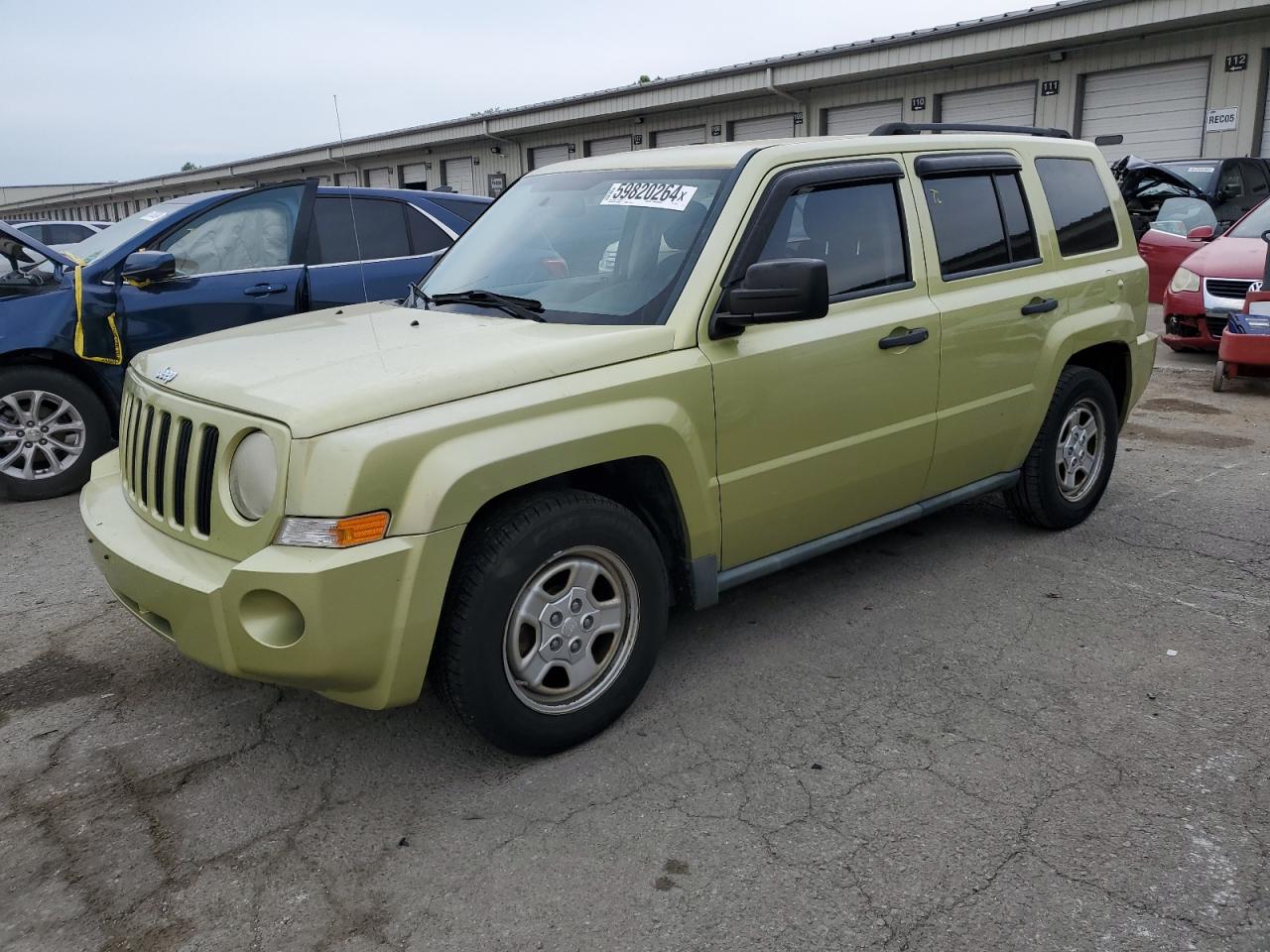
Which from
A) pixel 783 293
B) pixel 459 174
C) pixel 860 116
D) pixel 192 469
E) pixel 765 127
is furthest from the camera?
pixel 459 174

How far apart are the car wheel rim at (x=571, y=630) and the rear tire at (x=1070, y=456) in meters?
2.50

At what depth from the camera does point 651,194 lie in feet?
12.3

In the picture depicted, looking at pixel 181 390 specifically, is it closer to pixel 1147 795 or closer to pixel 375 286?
pixel 1147 795

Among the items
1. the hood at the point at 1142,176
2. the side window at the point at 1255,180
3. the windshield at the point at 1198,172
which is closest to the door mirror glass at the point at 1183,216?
the hood at the point at 1142,176

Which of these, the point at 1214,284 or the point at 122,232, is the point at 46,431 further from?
the point at 1214,284

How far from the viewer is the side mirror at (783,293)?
3162mm

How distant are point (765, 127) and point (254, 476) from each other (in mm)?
21904

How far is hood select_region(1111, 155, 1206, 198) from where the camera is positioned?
1201 centimetres

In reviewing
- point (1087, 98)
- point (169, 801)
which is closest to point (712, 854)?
point (169, 801)

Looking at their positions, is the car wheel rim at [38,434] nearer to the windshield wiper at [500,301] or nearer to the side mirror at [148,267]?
the side mirror at [148,267]

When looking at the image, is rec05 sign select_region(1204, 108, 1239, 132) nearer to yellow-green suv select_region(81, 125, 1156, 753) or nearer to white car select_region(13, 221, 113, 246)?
yellow-green suv select_region(81, 125, 1156, 753)

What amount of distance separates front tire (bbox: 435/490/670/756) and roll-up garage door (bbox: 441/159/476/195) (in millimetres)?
28828

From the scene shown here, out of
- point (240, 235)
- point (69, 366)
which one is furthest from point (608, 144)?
point (69, 366)

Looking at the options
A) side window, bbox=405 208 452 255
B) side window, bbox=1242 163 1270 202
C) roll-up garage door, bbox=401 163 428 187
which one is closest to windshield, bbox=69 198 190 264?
side window, bbox=405 208 452 255
